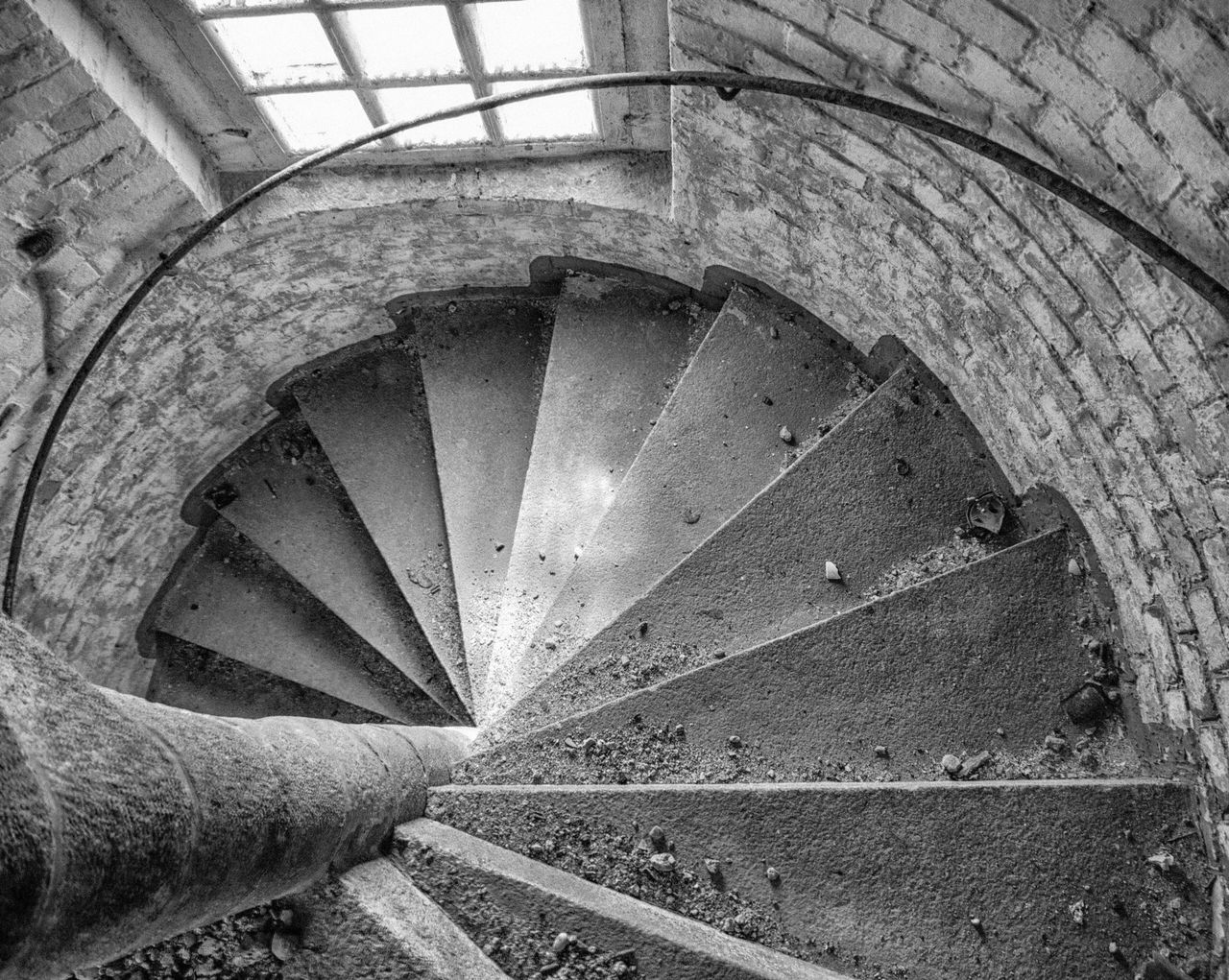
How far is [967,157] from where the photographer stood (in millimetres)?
2230

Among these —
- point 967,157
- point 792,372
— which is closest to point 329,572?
point 792,372

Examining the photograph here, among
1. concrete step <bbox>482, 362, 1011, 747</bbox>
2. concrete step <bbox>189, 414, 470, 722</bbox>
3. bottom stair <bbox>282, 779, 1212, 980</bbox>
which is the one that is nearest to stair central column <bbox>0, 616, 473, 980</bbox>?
bottom stair <bbox>282, 779, 1212, 980</bbox>

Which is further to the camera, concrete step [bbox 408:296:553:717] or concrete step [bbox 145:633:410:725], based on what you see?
concrete step [bbox 145:633:410:725]

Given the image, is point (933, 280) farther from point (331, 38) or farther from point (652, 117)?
point (331, 38)

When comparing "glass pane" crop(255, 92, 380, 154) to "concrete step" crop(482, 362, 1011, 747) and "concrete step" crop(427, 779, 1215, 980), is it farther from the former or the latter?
"concrete step" crop(427, 779, 1215, 980)

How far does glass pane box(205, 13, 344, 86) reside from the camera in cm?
274

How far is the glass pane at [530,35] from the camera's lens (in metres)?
2.65

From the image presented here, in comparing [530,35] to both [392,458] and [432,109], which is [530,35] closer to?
[432,109]

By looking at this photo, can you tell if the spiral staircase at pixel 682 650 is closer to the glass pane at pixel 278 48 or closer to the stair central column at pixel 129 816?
the stair central column at pixel 129 816

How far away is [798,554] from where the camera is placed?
3.03 meters

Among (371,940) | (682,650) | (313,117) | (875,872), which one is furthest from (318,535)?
(875,872)

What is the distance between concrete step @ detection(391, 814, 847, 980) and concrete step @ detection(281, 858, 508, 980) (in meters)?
0.17

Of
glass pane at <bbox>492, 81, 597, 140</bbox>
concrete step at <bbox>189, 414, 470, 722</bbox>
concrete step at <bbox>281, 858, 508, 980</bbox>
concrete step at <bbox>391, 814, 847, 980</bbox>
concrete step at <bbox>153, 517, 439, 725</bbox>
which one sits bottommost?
concrete step at <bbox>281, 858, 508, 980</bbox>

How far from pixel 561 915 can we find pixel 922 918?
3.02 ft
